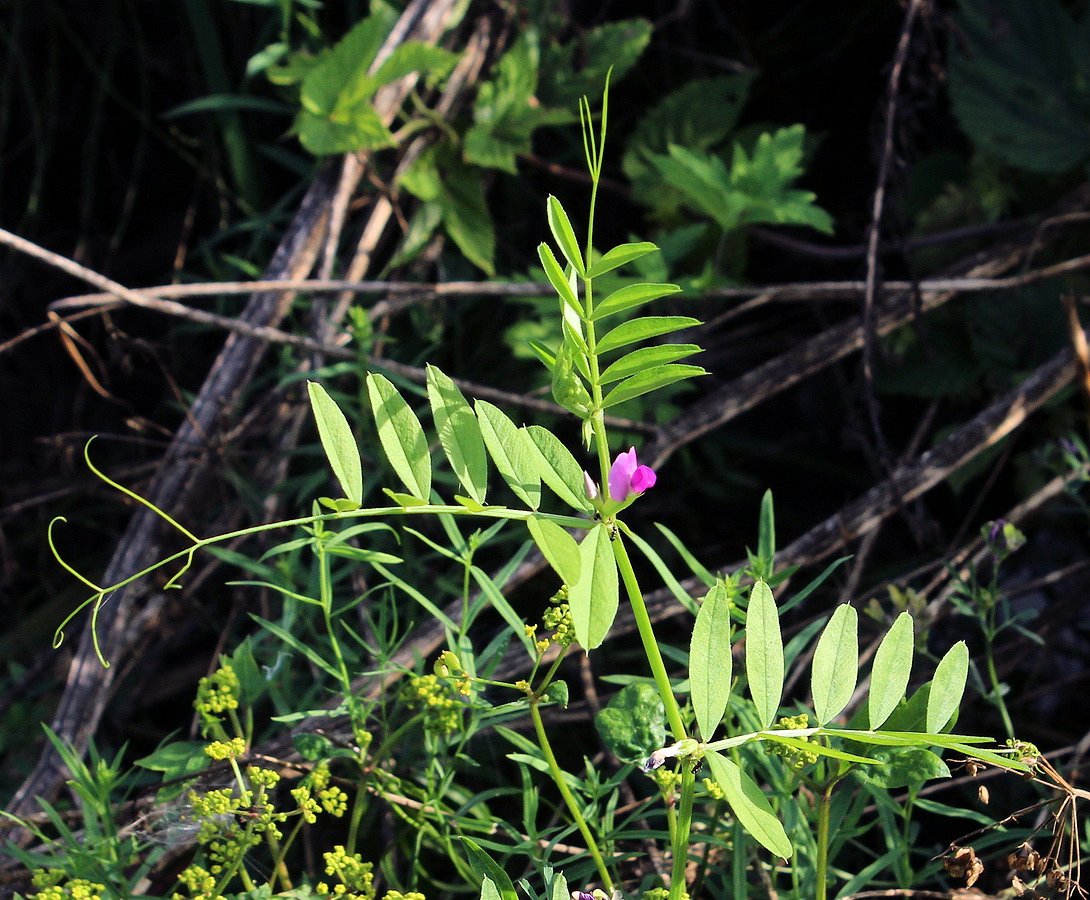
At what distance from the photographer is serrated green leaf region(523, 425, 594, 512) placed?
2.53ft

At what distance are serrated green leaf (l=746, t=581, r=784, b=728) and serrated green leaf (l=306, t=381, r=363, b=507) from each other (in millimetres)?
299

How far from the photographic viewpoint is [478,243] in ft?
5.89

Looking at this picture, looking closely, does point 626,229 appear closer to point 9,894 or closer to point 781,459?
point 781,459

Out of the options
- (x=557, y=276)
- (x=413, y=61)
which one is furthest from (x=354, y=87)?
(x=557, y=276)

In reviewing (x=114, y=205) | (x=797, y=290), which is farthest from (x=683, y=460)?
(x=114, y=205)

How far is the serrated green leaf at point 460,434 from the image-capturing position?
0.81 metres

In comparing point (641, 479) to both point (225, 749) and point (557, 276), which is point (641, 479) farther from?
point (225, 749)

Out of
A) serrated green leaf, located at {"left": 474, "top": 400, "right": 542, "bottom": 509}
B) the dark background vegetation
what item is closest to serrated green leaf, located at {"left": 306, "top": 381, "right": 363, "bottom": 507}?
serrated green leaf, located at {"left": 474, "top": 400, "right": 542, "bottom": 509}

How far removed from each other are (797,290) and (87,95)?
153 centimetres

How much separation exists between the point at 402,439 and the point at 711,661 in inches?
10.8

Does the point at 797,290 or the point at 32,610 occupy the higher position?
the point at 797,290

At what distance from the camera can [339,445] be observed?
85cm

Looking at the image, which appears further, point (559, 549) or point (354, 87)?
point (354, 87)

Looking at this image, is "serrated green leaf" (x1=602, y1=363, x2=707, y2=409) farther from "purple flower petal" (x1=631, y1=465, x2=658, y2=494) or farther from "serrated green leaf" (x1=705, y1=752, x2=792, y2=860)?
"serrated green leaf" (x1=705, y1=752, x2=792, y2=860)
